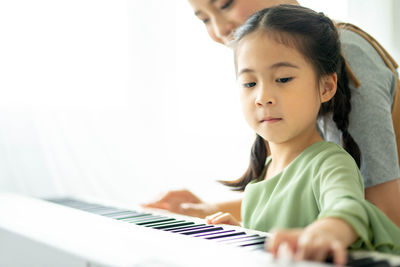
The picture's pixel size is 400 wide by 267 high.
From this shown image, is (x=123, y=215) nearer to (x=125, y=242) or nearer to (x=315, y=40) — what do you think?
(x=125, y=242)

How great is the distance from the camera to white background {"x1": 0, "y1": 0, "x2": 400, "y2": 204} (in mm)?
2348

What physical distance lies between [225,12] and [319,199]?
2.53ft

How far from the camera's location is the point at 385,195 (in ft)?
3.77

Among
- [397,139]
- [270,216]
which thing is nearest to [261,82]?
[270,216]

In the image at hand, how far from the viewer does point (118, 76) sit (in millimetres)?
2738

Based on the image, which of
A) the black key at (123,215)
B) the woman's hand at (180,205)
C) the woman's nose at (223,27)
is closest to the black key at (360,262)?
the black key at (123,215)

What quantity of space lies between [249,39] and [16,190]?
5.28ft

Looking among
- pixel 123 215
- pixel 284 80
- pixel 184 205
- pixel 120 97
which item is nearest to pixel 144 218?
pixel 123 215

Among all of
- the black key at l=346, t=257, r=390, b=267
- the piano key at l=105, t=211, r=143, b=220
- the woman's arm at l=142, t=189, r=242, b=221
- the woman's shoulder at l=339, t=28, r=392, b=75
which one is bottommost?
the woman's arm at l=142, t=189, r=242, b=221

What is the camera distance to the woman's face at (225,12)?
143cm

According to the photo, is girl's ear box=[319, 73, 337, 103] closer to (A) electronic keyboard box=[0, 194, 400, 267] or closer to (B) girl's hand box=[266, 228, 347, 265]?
(A) electronic keyboard box=[0, 194, 400, 267]

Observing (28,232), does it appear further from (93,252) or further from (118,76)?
(118,76)

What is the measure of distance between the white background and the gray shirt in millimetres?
918

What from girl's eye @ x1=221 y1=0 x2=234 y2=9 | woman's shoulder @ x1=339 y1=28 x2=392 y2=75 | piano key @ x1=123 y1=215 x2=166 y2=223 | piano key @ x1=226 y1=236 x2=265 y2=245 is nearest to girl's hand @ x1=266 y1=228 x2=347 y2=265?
piano key @ x1=226 y1=236 x2=265 y2=245
